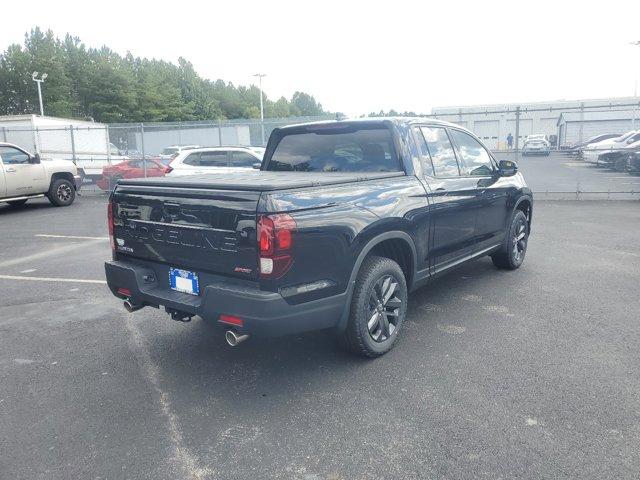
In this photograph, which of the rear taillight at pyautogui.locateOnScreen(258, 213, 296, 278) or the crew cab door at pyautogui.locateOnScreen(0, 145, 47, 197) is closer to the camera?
the rear taillight at pyautogui.locateOnScreen(258, 213, 296, 278)

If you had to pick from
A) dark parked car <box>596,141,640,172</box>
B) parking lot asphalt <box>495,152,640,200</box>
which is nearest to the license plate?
parking lot asphalt <box>495,152,640,200</box>

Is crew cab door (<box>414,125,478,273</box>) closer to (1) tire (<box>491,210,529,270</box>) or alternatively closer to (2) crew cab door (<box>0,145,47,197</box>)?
(1) tire (<box>491,210,529,270</box>)

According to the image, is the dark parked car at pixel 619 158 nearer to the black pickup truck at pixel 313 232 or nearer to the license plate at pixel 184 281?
the black pickup truck at pixel 313 232

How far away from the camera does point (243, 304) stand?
10.0 feet

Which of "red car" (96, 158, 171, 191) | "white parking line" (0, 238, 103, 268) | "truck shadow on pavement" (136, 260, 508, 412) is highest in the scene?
"red car" (96, 158, 171, 191)

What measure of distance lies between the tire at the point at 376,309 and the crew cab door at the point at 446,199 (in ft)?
2.17

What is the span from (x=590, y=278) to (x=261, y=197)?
4662 mm

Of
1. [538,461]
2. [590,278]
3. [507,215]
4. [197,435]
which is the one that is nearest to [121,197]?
[197,435]

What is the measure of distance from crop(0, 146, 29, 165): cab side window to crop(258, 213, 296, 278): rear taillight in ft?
39.7

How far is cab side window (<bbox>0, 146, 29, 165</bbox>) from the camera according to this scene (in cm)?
1242

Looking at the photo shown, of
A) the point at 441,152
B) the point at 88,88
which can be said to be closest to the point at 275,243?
the point at 441,152

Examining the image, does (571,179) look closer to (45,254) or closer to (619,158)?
(619,158)

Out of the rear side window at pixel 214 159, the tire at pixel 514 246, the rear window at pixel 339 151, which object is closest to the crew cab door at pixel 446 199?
the rear window at pixel 339 151

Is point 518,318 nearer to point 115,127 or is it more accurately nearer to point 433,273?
point 433,273
